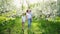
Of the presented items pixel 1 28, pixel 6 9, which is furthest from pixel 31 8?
pixel 1 28

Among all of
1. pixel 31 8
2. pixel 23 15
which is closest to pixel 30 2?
pixel 31 8

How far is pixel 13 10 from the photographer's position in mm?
1489

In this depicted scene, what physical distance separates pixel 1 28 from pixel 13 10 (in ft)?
0.84

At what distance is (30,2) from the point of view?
4.85 ft

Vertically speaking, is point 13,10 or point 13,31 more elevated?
point 13,10

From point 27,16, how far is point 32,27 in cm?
14

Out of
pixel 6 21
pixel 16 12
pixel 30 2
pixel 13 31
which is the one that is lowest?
pixel 13 31

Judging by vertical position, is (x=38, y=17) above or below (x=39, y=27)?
above

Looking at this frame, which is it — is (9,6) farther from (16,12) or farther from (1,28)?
(1,28)

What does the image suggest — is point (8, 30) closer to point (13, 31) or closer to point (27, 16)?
point (13, 31)

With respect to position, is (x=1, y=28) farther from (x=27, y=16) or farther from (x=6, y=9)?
(x=27, y=16)

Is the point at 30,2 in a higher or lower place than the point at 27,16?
higher

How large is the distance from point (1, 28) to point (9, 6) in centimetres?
28

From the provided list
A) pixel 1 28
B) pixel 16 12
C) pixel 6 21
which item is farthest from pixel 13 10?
pixel 1 28
